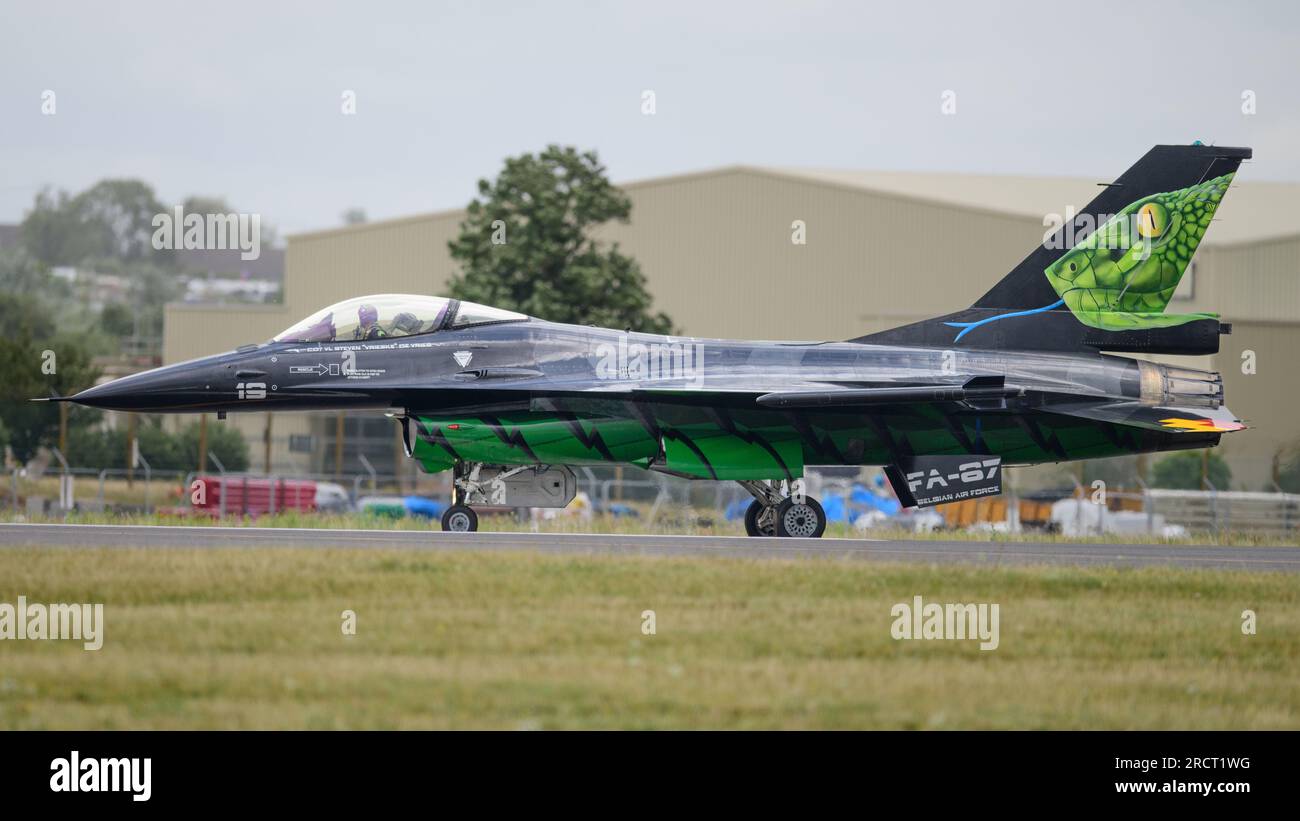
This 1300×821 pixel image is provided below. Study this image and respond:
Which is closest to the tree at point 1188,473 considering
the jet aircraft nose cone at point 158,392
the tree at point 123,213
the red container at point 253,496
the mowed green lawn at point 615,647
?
the red container at point 253,496

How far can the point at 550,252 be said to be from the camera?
1414 inches

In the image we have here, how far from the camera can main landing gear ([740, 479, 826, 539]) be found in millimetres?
19688

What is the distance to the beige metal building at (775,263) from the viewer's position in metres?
48.5

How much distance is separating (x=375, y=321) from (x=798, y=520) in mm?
6272

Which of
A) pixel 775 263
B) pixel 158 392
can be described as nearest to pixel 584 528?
pixel 158 392

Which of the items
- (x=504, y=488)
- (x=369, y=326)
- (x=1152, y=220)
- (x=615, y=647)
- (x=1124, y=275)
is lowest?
(x=615, y=647)

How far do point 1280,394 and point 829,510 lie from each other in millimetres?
14341

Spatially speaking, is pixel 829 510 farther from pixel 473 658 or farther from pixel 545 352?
pixel 473 658

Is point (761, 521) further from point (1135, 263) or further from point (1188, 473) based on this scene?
point (1188, 473)

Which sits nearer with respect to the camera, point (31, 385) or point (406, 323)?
point (406, 323)

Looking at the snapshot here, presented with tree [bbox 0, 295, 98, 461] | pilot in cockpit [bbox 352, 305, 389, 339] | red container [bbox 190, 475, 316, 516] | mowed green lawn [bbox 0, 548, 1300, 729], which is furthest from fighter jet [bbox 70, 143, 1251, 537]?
tree [bbox 0, 295, 98, 461]

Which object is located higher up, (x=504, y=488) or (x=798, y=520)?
(x=504, y=488)

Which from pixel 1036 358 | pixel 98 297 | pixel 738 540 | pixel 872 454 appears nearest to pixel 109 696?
pixel 738 540

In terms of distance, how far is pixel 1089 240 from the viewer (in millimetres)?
20516
